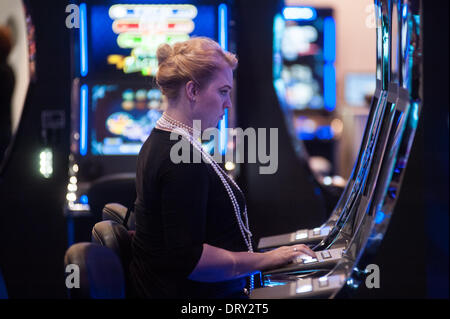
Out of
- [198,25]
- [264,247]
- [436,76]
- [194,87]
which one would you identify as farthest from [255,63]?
[436,76]

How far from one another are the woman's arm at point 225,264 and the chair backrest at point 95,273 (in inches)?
6.6

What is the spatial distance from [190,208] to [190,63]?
1.19 ft

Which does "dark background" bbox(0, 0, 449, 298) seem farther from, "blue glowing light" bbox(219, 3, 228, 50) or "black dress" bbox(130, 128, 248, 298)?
"black dress" bbox(130, 128, 248, 298)

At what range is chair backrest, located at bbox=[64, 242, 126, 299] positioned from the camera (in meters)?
1.52

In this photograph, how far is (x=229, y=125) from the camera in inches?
140

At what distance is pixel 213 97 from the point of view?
1680mm

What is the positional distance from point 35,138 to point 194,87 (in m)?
2.22

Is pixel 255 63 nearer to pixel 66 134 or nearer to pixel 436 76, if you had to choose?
pixel 66 134

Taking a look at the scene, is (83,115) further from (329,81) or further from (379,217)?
(329,81)

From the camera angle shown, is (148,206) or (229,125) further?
(229,125)

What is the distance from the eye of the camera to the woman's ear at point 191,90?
1.67 metres

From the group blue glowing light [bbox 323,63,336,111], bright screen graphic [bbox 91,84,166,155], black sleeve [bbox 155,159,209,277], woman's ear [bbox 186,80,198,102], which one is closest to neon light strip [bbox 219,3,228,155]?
bright screen graphic [bbox 91,84,166,155]

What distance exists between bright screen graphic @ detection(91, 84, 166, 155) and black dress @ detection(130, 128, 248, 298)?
1.96 m
